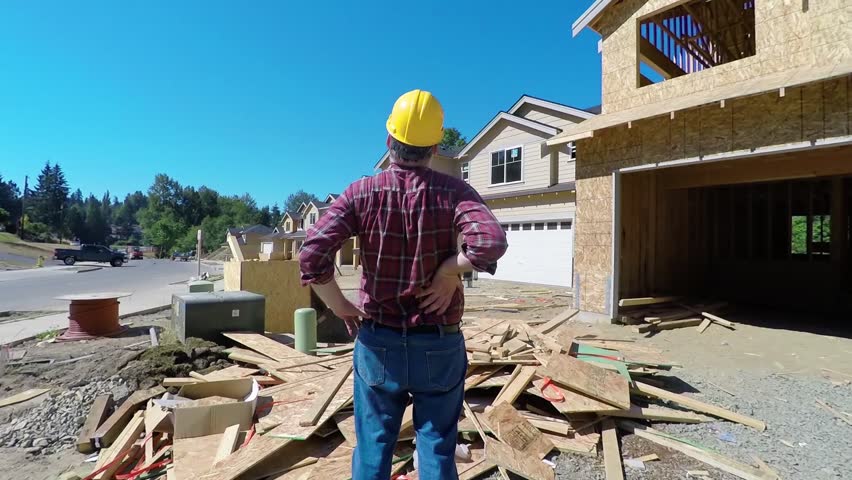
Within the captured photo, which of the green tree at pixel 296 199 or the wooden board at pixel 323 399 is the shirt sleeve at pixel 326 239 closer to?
the wooden board at pixel 323 399

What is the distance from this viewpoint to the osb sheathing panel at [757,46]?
258 inches

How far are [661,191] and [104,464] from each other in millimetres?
11932

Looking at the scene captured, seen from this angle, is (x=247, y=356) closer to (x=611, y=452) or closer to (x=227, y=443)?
(x=227, y=443)

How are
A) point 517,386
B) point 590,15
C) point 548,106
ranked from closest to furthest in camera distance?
point 517,386, point 590,15, point 548,106

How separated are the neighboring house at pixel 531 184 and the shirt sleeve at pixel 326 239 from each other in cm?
1460

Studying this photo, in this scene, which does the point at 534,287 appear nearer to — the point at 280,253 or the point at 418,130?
the point at 280,253

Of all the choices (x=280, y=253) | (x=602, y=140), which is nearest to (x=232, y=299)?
(x=280, y=253)

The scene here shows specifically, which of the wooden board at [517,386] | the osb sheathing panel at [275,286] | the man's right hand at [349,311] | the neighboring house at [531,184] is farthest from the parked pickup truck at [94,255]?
the man's right hand at [349,311]

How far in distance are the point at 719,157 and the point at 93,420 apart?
30.9ft

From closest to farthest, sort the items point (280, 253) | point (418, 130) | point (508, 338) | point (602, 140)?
point (418, 130) → point (508, 338) → point (280, 253) → point (602, 140)

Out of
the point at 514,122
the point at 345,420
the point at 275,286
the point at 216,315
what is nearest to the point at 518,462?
the point at 345,420

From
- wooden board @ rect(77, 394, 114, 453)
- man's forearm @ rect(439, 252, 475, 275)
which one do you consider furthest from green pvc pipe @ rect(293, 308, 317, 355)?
man's forearm @ rect(439, 252, 475, 275)

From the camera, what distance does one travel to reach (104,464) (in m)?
3.14

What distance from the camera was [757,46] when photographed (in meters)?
7.41
